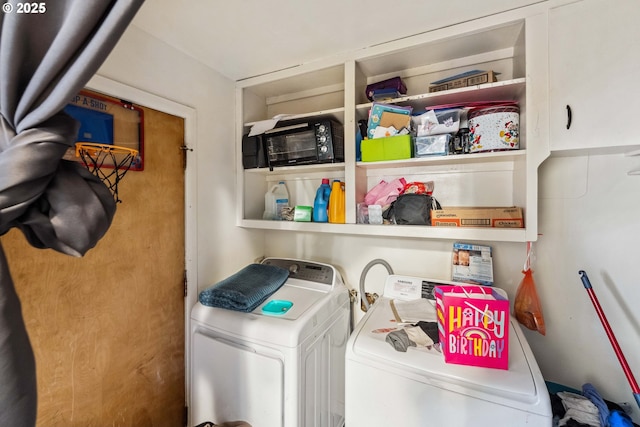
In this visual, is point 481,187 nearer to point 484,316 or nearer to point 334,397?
point 484,316

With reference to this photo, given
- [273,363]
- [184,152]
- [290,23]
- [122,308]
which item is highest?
[290,23]

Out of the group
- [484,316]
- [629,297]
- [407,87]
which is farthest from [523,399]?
[407,87]

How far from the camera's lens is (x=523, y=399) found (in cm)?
87

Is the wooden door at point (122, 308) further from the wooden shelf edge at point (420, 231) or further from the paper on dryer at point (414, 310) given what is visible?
the paper on dryer at point (414, 310)

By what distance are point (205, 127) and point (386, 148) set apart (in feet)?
3.72

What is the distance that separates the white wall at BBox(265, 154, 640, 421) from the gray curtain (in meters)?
1.86

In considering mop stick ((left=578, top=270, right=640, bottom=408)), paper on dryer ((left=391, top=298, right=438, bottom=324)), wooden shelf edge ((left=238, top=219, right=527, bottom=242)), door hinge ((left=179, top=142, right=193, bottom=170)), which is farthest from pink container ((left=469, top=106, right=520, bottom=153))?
door hinge ((left=179, top=142, right=193, bottom=170))

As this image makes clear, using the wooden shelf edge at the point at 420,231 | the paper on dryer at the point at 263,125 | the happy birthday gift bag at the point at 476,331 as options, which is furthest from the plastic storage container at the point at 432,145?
the paper on dryer at the point at 263,125

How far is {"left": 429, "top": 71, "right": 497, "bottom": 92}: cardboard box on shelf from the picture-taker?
1309 mm

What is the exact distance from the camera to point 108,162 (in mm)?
1182

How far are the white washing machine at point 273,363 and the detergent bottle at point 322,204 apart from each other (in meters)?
0.44

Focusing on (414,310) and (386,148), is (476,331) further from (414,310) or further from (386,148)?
(386,148)

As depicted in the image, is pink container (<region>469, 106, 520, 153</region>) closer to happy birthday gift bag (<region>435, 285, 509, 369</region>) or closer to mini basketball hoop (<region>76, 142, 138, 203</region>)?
happy birthday gift bag (<region>435, 285, 509, 369</region>)

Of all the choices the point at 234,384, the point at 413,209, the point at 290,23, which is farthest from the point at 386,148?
the point at 234,384
